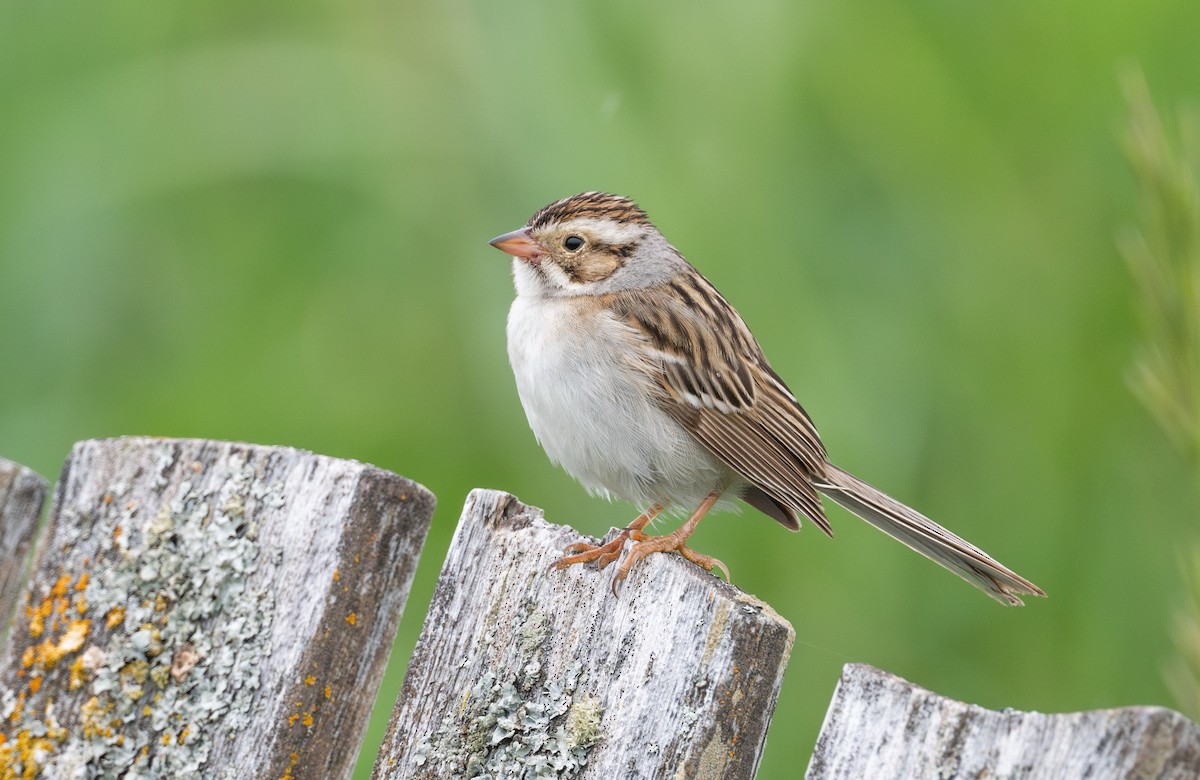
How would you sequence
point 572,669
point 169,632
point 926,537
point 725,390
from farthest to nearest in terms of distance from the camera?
point 725,390
point 926,537
point 169,632
point 572,669

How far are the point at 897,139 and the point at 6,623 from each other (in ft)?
6.30

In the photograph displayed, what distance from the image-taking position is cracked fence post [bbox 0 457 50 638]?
7.53 ft

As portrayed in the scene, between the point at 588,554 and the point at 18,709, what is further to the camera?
the point at 18,709

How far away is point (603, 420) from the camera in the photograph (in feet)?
9.41

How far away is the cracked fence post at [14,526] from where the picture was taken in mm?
2295

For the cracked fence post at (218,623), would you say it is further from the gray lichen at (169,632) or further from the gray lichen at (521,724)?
the gray lichen at (521,724)

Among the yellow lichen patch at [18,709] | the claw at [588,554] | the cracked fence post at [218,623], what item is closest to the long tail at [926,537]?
the claw at [588,554]

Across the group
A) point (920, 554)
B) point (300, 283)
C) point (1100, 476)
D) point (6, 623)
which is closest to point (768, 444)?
point (920, 554)

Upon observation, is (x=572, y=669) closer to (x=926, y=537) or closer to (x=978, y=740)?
(x=978, y=740)

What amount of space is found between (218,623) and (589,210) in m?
1.51

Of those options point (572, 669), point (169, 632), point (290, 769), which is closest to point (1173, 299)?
point (572, 669)

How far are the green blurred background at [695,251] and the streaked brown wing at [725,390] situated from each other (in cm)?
9

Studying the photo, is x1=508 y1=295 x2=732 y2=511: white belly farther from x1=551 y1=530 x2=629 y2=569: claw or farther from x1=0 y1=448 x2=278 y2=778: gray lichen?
x1=0 y1=448 x2=278 y2=778: gray lichen

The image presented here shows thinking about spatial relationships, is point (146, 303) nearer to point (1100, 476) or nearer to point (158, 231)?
point (158, 231)
